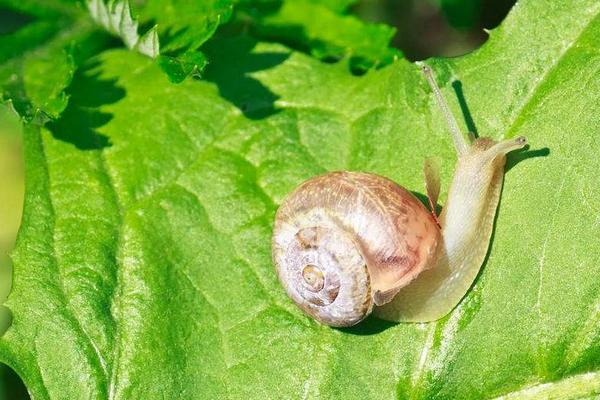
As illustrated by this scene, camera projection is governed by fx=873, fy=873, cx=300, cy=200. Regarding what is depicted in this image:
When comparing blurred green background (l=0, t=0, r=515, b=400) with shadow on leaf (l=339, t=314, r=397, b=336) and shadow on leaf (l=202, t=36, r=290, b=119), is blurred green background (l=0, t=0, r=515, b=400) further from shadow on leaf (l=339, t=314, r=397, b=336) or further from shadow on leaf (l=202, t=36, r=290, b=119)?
shadow on leaf (l=339, t=314, r=397, b=336)

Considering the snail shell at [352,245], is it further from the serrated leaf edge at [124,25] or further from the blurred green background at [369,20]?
the blurred green background at [369,20]

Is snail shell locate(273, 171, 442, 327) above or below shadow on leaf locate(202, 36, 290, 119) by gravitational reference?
below

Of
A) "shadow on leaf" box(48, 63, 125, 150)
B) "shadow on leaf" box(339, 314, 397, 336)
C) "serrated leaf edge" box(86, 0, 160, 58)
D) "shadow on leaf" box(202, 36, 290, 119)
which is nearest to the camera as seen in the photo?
"shadow on leaf" box(339, 314, 397, 336)

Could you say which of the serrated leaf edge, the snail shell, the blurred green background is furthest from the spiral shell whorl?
the blurred green background

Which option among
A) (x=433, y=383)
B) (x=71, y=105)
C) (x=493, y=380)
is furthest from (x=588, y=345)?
(x=71, y=105)

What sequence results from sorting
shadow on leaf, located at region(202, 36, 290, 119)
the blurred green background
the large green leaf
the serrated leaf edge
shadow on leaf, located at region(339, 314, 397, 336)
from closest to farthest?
1. the large green leaf
2. shadow on leaf, located at region(339, 314, 397, 336)
3. the serrated leaf edge
4. shadow on leaf, located at region(202, 36, 290, 119)
5. the blurred green background

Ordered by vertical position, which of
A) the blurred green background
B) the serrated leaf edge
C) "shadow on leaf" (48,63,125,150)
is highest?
the serrated leaf edge

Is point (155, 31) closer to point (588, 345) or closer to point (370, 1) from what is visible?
point (370, 1)
